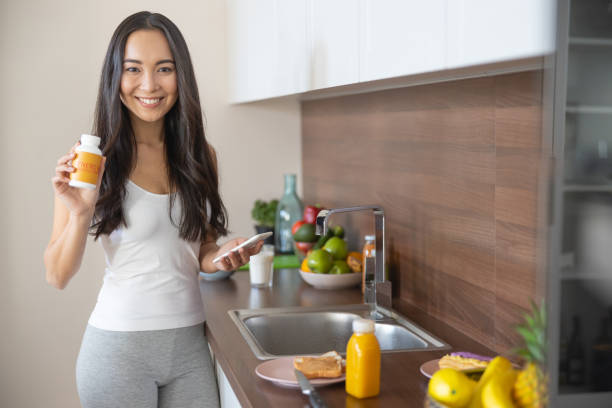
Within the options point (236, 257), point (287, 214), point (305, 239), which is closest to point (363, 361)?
point (236, 257)

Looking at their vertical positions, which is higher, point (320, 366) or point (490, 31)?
point (490, 31)

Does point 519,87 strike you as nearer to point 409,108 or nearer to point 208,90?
point 409,108

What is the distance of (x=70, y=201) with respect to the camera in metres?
1.52

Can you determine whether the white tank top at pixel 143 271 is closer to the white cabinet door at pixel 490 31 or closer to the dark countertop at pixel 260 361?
the dark countertop at pixel 260 361

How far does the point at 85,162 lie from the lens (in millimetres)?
1386

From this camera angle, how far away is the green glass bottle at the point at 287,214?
279 cm

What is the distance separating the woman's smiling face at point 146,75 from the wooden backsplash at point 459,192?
26.8 inches

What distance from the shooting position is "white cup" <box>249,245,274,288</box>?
7.09 feet

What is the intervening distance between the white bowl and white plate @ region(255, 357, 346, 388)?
73 centimetres

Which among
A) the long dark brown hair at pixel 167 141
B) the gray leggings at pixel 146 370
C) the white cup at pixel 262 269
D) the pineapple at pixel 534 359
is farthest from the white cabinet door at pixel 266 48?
the pineapple at pixel 534 359

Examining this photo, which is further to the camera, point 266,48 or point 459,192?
point 266,48

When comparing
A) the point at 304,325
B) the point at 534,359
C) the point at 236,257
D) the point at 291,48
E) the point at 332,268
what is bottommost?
the point at 304,325

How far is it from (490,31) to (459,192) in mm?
755

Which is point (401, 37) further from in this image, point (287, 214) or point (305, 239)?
Result: point (287, 214)
